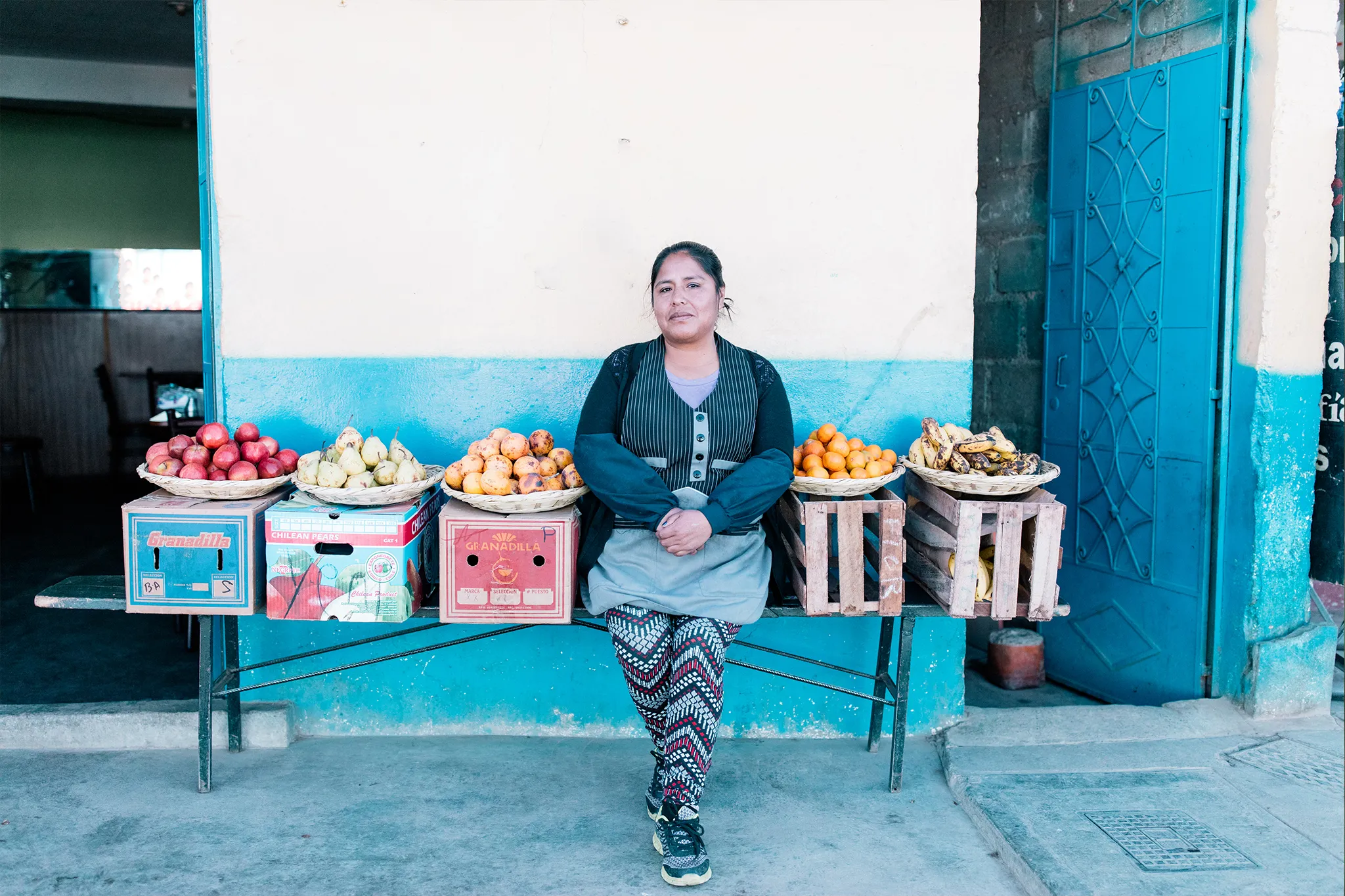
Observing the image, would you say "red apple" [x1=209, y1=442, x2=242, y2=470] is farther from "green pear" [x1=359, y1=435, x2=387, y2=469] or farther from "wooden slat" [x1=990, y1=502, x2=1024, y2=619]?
"wooden slat" [x1=990, y1=502, x2=1024, y2=619]

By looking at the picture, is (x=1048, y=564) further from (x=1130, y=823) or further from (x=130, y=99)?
(x=130, y=99)

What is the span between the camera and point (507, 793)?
3.46 meters

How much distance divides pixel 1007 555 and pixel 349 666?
88.5 inches

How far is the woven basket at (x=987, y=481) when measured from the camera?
128 inches

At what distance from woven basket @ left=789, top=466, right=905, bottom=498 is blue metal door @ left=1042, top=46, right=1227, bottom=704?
1.60 meters

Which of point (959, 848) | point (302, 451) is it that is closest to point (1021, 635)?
point (959, 848)

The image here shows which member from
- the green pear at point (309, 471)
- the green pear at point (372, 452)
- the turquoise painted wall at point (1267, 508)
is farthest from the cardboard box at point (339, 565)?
the turquoise painted wall at point (1267, 508)

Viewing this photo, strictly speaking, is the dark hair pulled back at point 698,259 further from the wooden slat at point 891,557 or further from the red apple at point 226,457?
the red apple at point 226,457

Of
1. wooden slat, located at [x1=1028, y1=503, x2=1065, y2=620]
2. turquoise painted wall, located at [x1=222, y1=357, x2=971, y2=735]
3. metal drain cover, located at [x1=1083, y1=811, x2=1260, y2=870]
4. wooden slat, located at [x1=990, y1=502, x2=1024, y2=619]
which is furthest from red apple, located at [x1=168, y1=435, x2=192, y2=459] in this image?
metal drain cover, located at [x1=1083, y1=811, x2=1260, y2=870]

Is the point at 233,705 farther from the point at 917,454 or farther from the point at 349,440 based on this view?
the point at 917,454

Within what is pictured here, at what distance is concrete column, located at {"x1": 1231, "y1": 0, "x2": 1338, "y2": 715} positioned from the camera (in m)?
3.82

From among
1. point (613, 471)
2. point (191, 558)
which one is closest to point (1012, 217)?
point (613, 471)

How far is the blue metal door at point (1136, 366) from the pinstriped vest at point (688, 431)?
2009mm

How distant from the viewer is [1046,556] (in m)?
3.26
